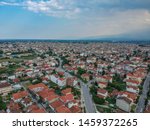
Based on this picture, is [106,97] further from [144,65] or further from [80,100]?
[144,65]

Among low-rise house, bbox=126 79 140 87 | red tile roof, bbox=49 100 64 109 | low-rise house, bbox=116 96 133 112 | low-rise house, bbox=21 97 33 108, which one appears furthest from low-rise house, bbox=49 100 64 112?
low-rise house, bbox=126 79 140 87

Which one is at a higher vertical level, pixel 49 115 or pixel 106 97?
pixel 49 115

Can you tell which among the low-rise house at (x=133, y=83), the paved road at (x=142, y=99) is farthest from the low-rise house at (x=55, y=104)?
the low-rise house at (x=133, y=83)

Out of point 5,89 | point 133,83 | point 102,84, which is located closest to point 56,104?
point 5,89

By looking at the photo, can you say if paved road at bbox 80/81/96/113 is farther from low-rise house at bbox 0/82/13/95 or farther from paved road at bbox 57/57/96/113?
low-rise house at bbox 0/82/13/95

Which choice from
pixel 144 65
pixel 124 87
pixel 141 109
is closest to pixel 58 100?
pixel 141 109

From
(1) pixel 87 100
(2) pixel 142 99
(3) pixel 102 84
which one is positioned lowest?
(2) pixel 142 99

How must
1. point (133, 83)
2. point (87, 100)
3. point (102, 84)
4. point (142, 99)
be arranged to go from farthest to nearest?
point (133, 83), point (102, 84), point (142, 99), point (87, 100)

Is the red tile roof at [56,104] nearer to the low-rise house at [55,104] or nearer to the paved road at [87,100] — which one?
the low-rise house at [55,104]

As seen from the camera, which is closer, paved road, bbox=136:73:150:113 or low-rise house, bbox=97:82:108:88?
paved road, bbox=136:73:150:113

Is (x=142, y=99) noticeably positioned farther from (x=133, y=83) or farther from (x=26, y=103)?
(x=26, y=103)

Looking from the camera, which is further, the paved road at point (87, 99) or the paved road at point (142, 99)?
the paved road at point (142, 99)
